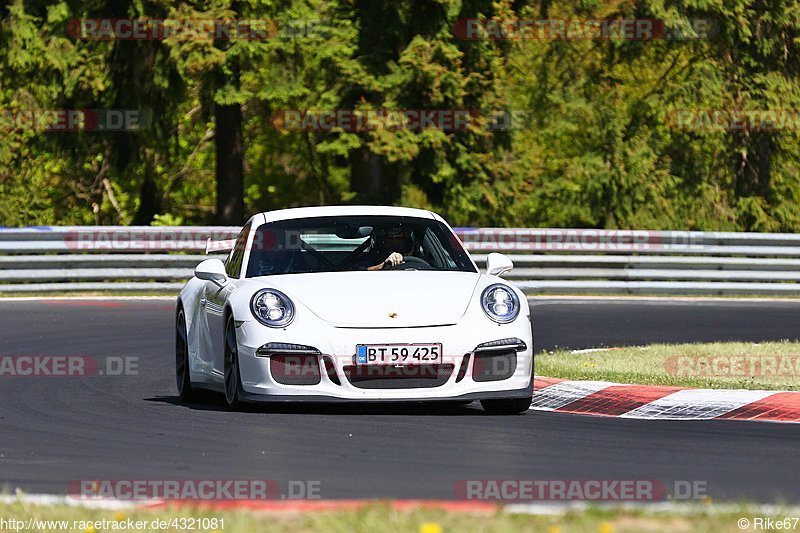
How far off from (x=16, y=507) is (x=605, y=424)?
4336 mm

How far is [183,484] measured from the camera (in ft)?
24.1

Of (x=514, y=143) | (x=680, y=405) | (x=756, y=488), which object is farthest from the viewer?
(x=514, y=143)

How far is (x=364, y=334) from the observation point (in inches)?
387

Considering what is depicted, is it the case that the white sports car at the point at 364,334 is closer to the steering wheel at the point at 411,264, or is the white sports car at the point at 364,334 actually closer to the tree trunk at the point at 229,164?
the steering wheel at the point at 411,264

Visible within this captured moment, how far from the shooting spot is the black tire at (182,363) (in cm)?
1149

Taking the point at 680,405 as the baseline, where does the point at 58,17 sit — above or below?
above

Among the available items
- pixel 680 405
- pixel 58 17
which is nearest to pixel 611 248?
pixel 58 17

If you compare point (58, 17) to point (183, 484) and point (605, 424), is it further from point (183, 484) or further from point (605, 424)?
point (183, 484)

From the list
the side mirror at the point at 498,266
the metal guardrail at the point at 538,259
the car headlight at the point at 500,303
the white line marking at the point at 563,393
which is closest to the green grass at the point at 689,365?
the white line marking at the point at 563,393

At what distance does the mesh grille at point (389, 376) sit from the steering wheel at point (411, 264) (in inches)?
49.9

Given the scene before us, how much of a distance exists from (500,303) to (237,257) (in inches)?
81.9

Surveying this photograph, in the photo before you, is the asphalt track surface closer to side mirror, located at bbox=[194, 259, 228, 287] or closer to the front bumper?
the front bumper

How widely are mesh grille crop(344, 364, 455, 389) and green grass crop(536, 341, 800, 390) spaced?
7.37 ft

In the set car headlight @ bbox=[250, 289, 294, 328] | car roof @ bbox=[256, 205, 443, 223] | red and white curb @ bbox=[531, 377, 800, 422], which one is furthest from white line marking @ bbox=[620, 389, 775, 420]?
car headlight @ bbox=[250, 289, 294, 328]
